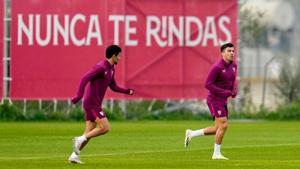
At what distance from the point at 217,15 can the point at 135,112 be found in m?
4.45

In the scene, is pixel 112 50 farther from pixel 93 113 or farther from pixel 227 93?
pixel 227 93

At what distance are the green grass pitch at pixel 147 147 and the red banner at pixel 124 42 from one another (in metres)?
3.26

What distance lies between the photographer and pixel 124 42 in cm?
4531

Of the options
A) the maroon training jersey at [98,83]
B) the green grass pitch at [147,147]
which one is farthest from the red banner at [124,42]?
the maroon training jersey at [98,83]

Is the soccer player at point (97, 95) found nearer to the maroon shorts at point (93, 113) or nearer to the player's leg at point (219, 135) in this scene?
the maroon shorts at point (93, 113)

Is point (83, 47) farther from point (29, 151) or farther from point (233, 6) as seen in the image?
point (29, 151)

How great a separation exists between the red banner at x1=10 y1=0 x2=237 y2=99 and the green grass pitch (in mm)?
3260

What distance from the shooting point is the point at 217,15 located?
4597 centimetres

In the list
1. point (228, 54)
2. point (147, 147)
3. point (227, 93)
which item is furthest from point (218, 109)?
point (147, 147)

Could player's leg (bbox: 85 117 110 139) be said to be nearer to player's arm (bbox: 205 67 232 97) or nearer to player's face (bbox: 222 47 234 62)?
player's arm (bbox: 205 67 232 97)

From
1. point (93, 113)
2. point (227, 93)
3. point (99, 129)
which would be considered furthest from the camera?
point (227, 93)

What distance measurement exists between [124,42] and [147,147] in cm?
1626

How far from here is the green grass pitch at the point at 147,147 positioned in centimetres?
2330

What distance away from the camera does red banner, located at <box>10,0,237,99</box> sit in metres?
45.1
